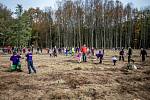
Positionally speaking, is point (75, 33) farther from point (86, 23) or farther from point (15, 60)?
point (15, 60)

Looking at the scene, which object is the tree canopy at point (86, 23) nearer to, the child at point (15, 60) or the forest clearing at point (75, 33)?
the forest clearing at point (75, 33)

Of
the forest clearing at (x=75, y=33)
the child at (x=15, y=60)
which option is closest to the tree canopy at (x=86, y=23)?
the forest clearing at (x=75, y=33)

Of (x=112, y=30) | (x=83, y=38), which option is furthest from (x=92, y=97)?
(x=83, y=38)

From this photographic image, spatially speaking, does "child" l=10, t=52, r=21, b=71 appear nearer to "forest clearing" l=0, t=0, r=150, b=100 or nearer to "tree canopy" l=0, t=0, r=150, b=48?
"forest clearing" l=0, t=0, r=150, b=100

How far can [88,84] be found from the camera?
14078 mm

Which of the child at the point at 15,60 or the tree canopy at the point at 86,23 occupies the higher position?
the tree canopy at the point at 86,23

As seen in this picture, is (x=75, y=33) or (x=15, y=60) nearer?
(x=15, y=60)

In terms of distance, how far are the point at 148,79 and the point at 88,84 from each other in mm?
4166

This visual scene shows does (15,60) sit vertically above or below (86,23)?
below

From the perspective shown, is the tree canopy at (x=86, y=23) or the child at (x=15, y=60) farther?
the tree canopy at (x=86, y=23)

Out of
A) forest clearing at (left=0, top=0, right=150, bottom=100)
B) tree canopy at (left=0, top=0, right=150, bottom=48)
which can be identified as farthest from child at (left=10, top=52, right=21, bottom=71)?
tree canopy at (left=0, top=0, right=150, bottom=48)

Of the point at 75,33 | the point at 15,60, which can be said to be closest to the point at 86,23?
the point at 75,33

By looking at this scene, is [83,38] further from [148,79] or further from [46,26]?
[148,79]

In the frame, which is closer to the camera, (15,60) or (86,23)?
(15,60)
